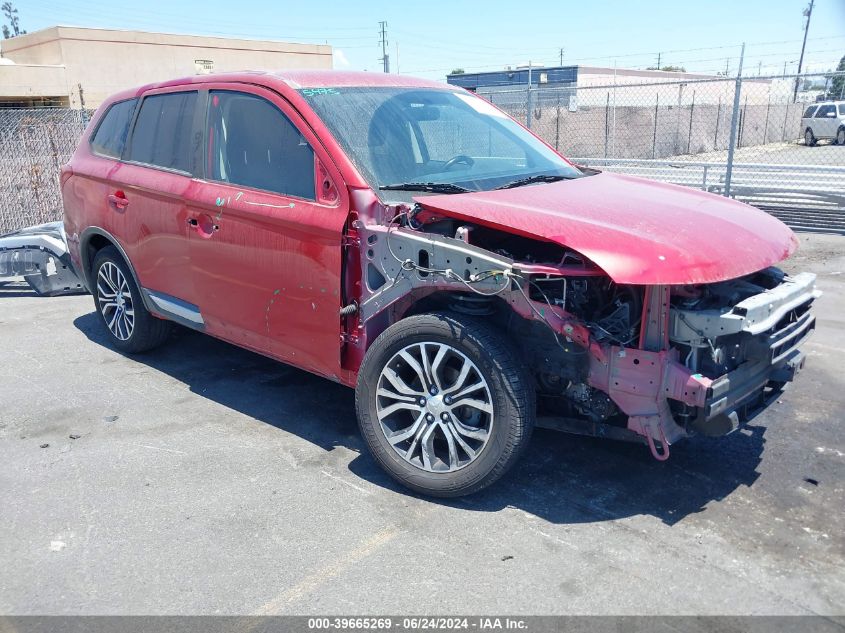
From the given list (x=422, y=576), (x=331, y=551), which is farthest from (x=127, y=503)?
Answer: (x=422, y=576)

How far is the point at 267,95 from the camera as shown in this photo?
4.24 meters

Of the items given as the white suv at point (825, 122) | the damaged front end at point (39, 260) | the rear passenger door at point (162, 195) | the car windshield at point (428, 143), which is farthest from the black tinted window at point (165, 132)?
the white suv at point (825, 122)

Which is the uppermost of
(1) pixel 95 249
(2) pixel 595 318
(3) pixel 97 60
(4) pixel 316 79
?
(3) pixel 97 60

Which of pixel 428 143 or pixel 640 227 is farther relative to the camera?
pixel 428 143

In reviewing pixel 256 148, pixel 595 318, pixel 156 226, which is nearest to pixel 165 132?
pixel 156 226

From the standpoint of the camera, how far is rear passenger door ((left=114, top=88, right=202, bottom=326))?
4754 mm

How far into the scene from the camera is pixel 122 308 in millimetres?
5699

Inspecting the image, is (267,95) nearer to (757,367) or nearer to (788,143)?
(757,367)

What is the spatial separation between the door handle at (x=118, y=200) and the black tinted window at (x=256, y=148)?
1.06 m

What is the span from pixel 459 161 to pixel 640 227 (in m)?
1.39

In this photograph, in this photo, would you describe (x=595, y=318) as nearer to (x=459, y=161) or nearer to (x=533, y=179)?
(x=533, y=179)

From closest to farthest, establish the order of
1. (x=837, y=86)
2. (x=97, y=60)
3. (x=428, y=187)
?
(x=428, y=187), (x=837, y=86), (x=97, y=60)

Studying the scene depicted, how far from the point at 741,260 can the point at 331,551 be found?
7.29ft

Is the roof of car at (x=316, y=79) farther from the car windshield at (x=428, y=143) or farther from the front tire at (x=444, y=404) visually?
the front tire at (x=444, y=404)
